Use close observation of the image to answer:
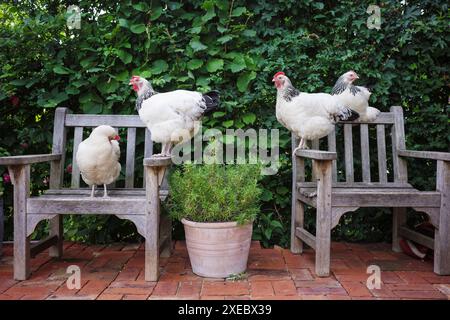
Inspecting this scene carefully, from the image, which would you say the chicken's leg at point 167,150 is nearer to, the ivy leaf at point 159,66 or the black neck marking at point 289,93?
the ivy leaf at point 159,66

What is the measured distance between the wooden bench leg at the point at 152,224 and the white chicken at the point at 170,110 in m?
0.40

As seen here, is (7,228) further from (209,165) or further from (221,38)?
(221,38)

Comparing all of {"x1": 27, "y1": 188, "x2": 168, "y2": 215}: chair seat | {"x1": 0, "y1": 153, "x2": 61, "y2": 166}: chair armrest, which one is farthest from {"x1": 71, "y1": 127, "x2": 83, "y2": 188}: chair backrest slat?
{"x1": 27, "y1": 188, "x2": 168, "y2": 215}: chair seat

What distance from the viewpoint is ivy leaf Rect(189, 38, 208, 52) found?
355 cm

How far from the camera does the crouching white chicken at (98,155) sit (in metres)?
2.86

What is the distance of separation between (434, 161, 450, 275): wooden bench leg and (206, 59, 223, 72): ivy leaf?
190 cm

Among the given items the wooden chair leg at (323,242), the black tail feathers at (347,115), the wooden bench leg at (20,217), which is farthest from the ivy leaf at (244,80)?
the wooden bench leg at (20,217)

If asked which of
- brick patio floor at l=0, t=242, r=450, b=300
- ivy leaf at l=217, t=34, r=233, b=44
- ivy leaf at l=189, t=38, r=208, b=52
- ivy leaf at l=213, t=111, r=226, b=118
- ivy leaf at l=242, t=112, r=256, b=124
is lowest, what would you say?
brick patio floor at l=0, t=242, r=450, b=300

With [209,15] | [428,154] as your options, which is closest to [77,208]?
[209,15]

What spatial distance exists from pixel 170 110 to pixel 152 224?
82 centimetres

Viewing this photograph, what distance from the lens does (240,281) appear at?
9.23 feet

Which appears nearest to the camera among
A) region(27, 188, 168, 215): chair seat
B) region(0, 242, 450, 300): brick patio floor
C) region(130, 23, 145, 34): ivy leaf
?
region(0, 242, 450, 300): brick patio floor

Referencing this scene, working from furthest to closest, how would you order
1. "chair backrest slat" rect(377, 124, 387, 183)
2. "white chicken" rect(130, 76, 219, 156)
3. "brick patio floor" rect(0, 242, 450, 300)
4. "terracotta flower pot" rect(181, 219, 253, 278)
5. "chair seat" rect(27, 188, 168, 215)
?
1. "chair backrest slat" rect(377, 124, 387, 183)
2. "white chicken" rect(130, 76, 219, 156)
3. "terracotta flower pot" rect(181, 219, 253, 278)
4. "chair seat" rect(27, 188, 168, 215)
5. "brick patio floor" rect(0, 242, 450, 300)

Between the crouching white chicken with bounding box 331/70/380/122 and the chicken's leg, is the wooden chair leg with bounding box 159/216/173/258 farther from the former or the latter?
the crouching white chicken with bounding box 331/70/380/122
